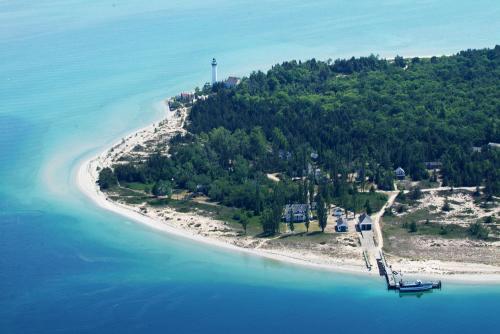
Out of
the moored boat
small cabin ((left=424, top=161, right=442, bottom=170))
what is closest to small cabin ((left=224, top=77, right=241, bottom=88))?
small cabin ((left=424, top=161, right=442, bottom=170))

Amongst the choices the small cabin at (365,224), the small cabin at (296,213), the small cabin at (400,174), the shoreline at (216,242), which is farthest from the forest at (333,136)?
Result: the small cabin at (365,224)

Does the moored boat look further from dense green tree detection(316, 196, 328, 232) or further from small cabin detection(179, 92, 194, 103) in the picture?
small cabin detection(179, 92, 194, 103)

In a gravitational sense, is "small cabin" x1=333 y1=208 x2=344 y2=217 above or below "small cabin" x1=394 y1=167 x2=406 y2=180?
below

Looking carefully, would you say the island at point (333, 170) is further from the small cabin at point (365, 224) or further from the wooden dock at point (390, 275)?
the wooden dock at point (390, 275)

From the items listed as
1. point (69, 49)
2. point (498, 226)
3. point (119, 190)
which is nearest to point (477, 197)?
point (498, 226)

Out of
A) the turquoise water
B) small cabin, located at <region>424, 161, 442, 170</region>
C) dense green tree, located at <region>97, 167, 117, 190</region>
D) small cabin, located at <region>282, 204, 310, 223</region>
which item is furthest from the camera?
dense green tree, located at <region>97, 167, 117, 190</region>

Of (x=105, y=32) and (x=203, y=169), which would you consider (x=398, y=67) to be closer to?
(x=203, y=169)

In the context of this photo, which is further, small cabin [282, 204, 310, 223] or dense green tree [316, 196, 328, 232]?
small cabin [282, 204, 310, 223]
